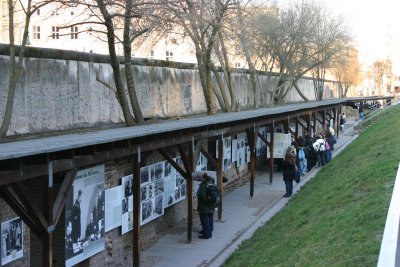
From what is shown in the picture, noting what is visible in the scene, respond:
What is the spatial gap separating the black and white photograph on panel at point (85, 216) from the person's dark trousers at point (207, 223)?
337cm

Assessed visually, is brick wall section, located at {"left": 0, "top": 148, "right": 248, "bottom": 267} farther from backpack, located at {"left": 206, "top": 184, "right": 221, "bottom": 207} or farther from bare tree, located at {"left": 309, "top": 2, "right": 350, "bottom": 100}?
bare tree, located at {"left": 309, "top": 2, "right": 350, "bottom": 100}

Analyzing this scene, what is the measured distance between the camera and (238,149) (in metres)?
19.5

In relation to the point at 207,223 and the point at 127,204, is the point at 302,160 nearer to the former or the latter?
the point at 207,223

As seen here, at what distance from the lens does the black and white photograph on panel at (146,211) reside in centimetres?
1169

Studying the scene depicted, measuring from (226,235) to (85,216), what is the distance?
4.94m

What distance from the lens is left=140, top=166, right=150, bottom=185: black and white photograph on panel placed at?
37.9 ft

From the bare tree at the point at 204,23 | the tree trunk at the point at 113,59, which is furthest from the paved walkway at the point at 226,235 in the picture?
the bare tree at the point at 204,23

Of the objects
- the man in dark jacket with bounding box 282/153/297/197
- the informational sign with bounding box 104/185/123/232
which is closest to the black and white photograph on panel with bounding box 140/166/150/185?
the informational sign with bounding box 104/185/123/232

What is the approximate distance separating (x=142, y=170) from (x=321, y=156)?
11.9 m

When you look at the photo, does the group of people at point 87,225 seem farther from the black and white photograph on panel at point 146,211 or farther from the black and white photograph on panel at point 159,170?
the black and white photograph on panel at point 159,170

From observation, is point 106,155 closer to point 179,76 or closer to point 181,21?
point 181,21

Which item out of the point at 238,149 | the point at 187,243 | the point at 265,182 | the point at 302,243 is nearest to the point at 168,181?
the point at 187,243

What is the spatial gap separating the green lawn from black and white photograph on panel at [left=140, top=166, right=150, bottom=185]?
93.5 inches

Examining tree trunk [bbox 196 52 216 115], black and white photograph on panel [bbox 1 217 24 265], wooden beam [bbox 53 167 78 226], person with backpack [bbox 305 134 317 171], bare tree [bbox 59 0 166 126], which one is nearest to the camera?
wooden beam [bbox 53 167 78 226]
